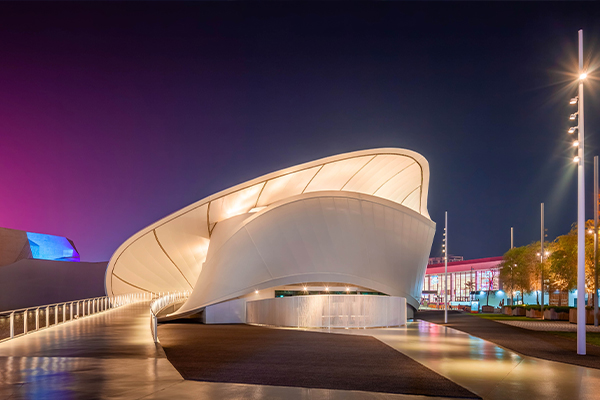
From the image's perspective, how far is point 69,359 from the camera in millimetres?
9523

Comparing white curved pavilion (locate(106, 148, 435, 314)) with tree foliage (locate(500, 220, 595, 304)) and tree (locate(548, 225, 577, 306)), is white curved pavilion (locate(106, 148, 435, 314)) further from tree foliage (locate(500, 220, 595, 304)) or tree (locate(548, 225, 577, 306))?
tree foliage (locate(500, 220, 595, 304))

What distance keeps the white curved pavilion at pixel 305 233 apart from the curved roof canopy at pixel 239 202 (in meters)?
0.09

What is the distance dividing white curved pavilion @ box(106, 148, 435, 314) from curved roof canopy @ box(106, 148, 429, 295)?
3.7 inches

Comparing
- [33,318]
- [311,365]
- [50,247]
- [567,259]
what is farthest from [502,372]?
[50,247]

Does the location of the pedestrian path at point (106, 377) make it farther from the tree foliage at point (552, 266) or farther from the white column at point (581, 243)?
the tree foliage at point (552, 266)

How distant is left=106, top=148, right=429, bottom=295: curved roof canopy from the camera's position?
27.9 meters

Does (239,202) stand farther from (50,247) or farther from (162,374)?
(50,247)

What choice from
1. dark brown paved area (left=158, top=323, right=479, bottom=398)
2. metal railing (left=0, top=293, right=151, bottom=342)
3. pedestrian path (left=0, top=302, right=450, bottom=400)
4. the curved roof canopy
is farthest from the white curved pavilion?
pedestrian path (left=0, top=302, right=450, bottom=400)

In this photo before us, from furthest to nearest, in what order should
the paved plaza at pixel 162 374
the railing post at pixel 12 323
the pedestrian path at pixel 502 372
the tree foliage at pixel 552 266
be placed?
the tree foliage at pixel 552 266, the railing post at pixel 12 323, the pedestrian path at pixel 502 372, the paved plaza at pixel 162 374

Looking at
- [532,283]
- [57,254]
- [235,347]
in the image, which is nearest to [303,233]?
[235,347]

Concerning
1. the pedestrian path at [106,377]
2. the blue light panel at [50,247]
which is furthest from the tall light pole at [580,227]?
the blue light panel at [50,247]

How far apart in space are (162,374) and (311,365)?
118 inches

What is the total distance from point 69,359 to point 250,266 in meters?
17.2

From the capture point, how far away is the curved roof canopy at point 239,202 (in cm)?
2786
